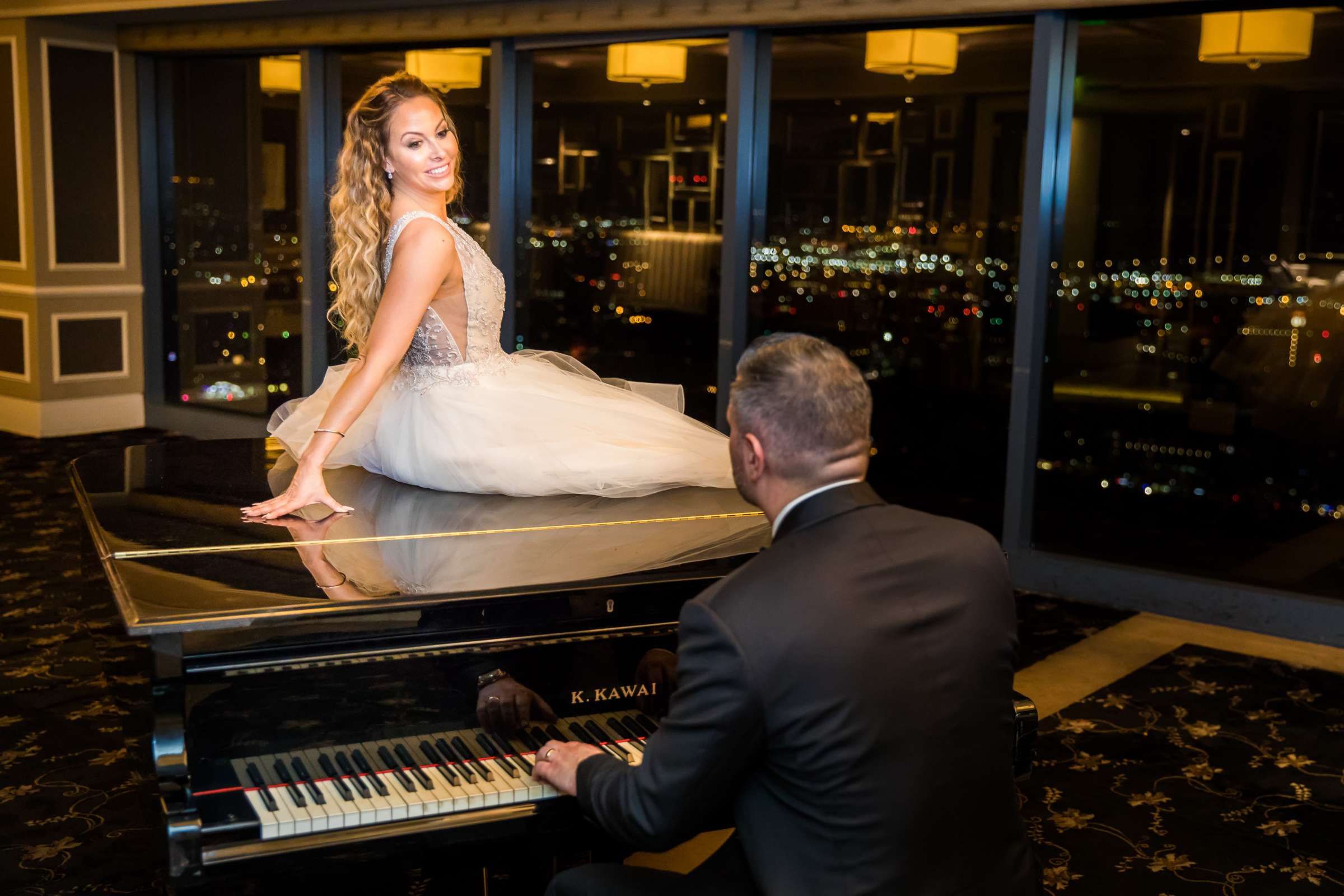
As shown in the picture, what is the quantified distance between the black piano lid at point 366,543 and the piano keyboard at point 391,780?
208 millimetres

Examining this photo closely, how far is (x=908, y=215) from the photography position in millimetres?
6012

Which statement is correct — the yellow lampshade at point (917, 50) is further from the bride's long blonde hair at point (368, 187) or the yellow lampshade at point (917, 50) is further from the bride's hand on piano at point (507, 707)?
the bride's hand on piano at point (507, 707)

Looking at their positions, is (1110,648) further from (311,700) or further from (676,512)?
(311,700)

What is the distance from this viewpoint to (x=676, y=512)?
2.64m

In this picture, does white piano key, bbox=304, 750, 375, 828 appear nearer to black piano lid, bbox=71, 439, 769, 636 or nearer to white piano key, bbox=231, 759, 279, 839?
white piano key, bbox=231, 759, 279, 839

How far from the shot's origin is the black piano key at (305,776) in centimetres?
178

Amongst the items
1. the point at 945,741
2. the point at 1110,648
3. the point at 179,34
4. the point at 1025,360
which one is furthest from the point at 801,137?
the point at 945,741

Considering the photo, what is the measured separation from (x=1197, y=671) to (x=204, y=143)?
22.9 feet

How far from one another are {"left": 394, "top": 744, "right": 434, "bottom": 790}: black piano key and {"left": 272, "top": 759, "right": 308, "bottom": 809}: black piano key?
15 centimetres

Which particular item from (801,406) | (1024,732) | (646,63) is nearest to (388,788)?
(801,406)

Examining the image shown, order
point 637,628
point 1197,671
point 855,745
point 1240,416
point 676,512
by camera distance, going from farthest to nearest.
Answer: point 1240,416, point 1197,671, point 676,512, point 637,628, point 855,745

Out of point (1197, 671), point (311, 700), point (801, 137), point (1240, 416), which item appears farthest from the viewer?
point (801, 137)

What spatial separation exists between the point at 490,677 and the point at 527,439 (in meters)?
0.93

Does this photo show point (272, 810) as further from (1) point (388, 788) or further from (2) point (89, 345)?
(2) point (89, 345)
